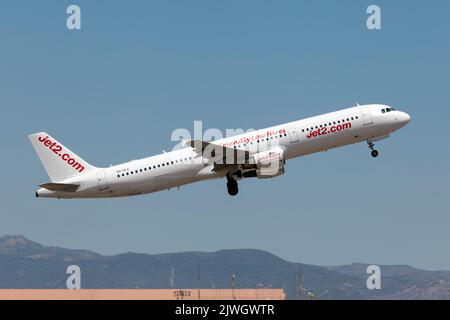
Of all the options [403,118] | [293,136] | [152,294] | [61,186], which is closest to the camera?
[293,136]

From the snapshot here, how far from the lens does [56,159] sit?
93438 mm

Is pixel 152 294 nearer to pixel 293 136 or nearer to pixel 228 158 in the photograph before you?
pixel 228 158

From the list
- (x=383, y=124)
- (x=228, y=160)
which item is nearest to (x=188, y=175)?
(x=228, y=160)

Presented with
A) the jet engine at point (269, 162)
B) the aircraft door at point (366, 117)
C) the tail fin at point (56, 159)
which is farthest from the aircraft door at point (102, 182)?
the aircraft door at point (366, 117)

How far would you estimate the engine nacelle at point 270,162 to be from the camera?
83188 mm

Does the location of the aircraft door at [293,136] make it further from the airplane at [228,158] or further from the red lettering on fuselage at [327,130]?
the red lettering on fuselage at [327,130]

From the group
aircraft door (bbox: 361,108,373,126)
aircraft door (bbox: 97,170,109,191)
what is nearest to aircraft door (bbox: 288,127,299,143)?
aircraft door (bbox: 361,108,373,126)

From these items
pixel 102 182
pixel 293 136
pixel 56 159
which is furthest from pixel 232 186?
pixel 56 159

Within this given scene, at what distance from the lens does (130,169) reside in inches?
3469

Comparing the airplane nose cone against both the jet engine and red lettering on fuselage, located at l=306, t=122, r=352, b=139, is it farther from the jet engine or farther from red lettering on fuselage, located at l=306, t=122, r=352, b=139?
the jet engine

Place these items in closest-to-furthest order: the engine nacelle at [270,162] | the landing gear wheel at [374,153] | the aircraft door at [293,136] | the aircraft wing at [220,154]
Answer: the engine nacelle at [270,162], the aircraft door at [293,136], the aircraft wing at [220,154], the landing gear wheel at [374,153]

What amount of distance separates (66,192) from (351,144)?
29.2m

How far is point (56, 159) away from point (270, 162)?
79.9 feet
